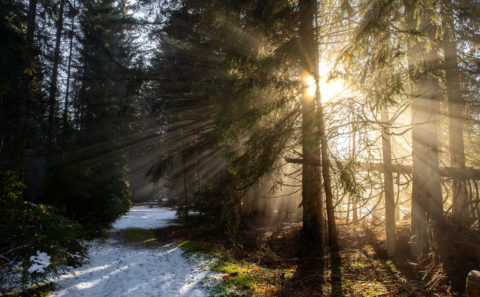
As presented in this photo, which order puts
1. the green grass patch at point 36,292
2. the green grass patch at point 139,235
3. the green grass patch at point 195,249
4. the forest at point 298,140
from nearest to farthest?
the green grass patch at point 36,292, the forest at point 298,140, the green grass patch at point 195,249, the green grass patch at point 139,235

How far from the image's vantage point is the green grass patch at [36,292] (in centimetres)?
460

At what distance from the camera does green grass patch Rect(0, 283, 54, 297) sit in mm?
4598

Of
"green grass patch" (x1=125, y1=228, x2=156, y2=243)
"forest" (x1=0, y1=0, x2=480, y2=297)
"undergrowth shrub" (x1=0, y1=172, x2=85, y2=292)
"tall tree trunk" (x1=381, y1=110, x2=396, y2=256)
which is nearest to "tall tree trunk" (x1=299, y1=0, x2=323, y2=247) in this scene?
"forest" (x1=0, y1=0, x2=480, y2=297)

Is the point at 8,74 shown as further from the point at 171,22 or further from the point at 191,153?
the point at 191,153

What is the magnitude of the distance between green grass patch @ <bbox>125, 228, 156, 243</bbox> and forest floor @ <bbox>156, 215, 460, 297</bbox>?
327cm

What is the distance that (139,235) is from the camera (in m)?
12.3

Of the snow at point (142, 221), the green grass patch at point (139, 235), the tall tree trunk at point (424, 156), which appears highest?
the tall tree trunk at point (424, 156)

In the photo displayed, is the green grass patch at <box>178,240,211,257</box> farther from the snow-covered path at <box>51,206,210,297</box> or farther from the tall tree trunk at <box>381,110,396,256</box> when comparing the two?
the tall tree trunk at <box>381,110,396,256</box>

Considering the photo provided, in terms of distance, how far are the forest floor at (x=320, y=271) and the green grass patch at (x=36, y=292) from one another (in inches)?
137

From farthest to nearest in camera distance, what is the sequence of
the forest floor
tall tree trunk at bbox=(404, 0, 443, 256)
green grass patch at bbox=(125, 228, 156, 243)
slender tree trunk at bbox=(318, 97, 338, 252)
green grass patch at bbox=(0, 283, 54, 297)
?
green grass patch at bbox=(125, 228, 156, 243), tall tree trunk at bbox=(404, 0, 443, 256), slender tree trunk at bbox=(318, 97, 338, 252), the forest floor, green grass patch at bbox=(0, 283, 54, 297)

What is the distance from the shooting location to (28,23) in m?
10.4

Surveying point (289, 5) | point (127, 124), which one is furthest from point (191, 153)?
point (127, 124)

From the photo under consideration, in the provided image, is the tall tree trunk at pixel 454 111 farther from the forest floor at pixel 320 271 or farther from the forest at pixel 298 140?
the forest floor at pixel 320 271

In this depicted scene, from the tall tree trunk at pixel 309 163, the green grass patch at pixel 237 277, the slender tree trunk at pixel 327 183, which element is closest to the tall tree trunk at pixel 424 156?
the slender tree trunk at pixel 327 183
